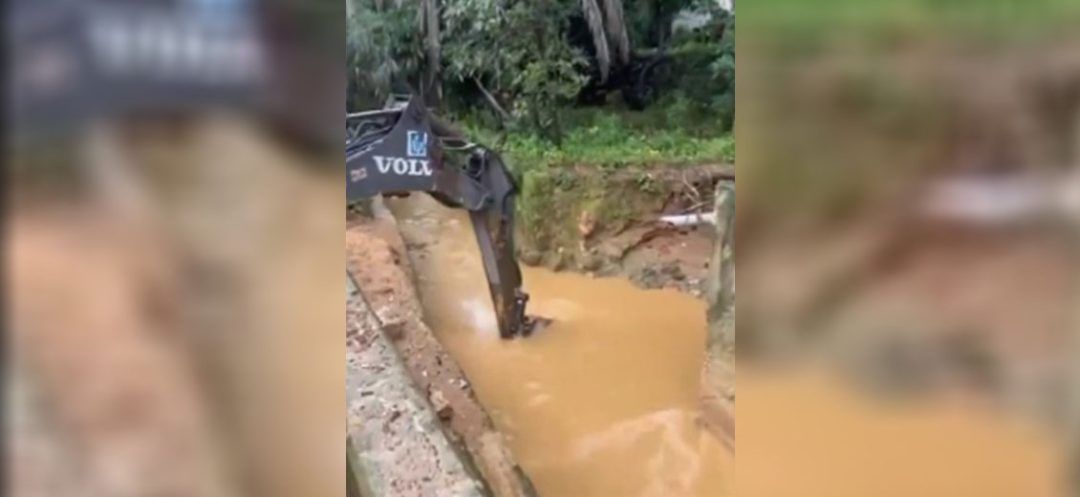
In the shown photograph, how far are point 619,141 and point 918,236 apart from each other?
1346mm

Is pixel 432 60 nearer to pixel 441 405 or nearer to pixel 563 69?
pixel 563 69

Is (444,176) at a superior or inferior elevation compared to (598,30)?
inferior

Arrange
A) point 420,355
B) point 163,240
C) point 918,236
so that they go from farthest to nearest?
point 420,355, point 918,236, point 163,240

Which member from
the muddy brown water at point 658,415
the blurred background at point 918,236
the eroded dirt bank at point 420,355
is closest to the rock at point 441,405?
the eroded dirt bank at point 420,355

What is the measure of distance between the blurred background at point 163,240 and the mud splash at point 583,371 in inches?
30.8

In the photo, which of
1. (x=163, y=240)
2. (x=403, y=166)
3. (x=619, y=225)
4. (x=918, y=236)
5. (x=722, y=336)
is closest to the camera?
(x=163, y=240)

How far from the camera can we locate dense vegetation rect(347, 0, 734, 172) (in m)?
1.42

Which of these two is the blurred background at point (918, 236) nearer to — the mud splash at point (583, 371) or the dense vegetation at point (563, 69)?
the mud splash at point (583, 371)

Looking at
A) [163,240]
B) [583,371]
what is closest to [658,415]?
[583,371]

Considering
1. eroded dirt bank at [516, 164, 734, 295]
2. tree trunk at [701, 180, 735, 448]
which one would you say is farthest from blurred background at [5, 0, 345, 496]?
eroded dirt bank at [516, 164, 734, 295]

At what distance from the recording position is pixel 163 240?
35 cm

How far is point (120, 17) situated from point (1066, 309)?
54 centimetres

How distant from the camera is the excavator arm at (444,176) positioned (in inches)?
49.0

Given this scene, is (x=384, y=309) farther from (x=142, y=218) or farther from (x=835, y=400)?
(x=142, y=218)
